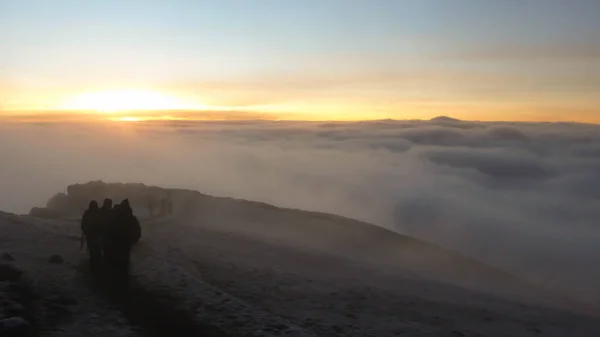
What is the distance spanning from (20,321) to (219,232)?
1223 inches

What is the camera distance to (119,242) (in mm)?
23969

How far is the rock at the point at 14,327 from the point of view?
16234 millimetres

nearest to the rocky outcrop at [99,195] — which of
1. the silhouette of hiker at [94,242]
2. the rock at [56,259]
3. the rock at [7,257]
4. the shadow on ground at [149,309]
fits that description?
the rock at [56,259]

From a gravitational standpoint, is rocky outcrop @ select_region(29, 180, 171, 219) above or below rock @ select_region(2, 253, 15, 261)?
below

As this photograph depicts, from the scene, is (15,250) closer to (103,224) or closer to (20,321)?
(103,224)

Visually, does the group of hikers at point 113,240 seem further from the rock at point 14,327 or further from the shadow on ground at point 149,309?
the rock at point 14,327

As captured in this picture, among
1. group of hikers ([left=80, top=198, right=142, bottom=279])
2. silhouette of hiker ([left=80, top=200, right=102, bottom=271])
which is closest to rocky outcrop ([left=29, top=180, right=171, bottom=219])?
silhouette of hiker ([left=80, top=200, right=102, bottom=271])

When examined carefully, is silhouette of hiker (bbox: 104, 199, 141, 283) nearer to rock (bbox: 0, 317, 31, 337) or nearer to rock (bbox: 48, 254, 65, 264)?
rock (bbox: 48, 254, 65, 264)

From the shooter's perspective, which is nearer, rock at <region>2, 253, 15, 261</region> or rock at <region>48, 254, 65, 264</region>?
rock at <region>2, 253, 15, 261</region>

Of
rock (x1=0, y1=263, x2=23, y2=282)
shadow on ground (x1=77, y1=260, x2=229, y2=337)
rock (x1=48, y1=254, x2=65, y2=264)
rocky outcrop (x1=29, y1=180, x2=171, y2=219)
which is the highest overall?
rock (x1=0, y1=263, x2=23, y2=282)

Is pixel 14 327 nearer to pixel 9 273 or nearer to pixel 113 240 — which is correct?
pixel 9 273

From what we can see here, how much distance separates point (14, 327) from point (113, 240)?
298 inches

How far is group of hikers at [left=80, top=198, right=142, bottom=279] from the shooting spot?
78.3 feet

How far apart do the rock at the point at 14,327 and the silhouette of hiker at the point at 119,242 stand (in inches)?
257
